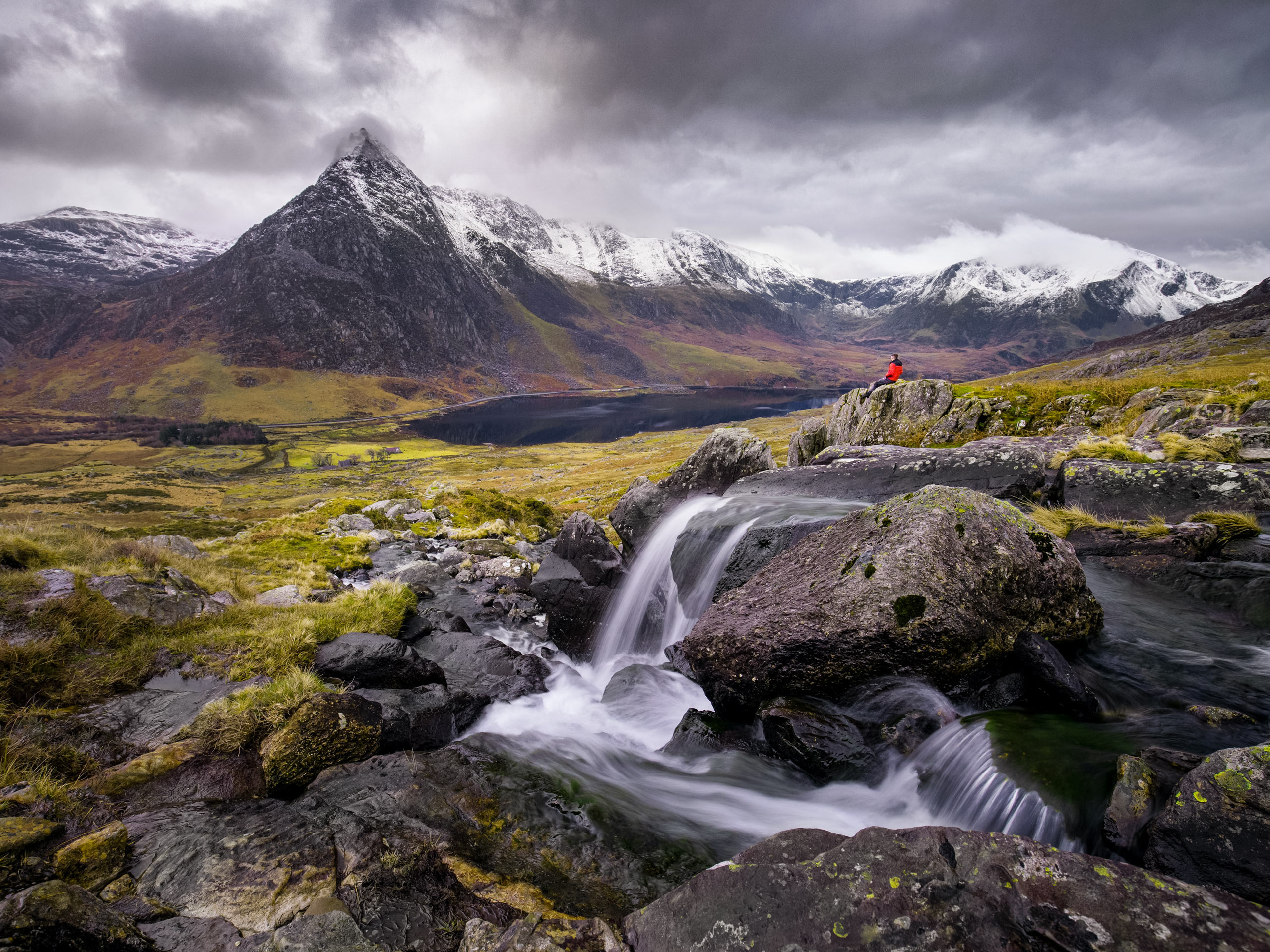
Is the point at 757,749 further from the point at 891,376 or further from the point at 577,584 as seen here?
the point at 891,376

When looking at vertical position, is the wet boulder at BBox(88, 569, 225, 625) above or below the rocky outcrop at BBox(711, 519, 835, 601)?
below

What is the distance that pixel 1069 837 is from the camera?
6.39 metres

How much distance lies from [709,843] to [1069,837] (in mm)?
5097

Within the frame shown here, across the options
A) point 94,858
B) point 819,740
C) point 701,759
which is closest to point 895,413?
point 819,740

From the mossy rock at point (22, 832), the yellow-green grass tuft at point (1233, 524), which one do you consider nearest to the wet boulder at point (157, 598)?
the mossy rock at point (22, 832)

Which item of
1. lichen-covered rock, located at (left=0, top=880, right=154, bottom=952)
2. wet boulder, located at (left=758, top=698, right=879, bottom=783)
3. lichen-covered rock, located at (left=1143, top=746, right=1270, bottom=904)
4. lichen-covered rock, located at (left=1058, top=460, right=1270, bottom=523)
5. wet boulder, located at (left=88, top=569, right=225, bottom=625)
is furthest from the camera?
lichen-covered rock, located at (left=1058, top=460, right=1270, bottom=523)

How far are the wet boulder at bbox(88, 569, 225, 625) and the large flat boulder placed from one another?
54.4 feet

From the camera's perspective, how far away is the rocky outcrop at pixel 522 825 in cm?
717

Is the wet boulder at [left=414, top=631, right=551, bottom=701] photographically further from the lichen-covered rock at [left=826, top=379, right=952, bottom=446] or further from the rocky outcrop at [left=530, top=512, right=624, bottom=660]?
the lichen-covered rock at [left=826, top=379, right=952, bottom=446]

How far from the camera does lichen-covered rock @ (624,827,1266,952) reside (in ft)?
14.0

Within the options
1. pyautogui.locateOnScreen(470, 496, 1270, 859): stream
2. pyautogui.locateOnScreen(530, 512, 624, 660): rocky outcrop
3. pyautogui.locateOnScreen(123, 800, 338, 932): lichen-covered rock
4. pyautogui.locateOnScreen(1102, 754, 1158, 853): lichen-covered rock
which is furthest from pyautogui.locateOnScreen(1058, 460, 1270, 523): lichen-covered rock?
pyautogui.locateOnScreen(123, 800, 338, 932): lichen-covered rock

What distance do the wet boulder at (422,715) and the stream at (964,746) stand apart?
69cm

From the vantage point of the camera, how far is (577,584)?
1956 centimetres

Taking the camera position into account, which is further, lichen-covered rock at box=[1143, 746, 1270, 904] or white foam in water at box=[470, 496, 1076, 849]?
white foam in water at box=[470, 496, 1076, 849]
